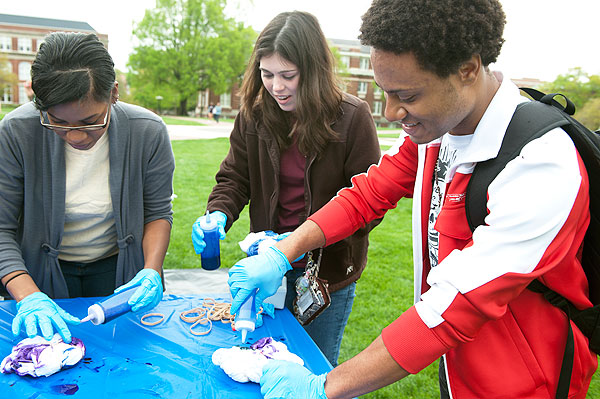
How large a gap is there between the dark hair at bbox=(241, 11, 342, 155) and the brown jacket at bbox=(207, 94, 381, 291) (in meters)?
0.05

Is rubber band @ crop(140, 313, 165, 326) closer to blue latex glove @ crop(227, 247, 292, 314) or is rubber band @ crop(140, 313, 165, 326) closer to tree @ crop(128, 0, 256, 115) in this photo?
blue latex glove @ crop(227, 247, 292, 314)

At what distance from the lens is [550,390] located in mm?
1046

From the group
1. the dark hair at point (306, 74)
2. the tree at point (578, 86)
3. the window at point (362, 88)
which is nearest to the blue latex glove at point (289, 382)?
Result: the dark hair at point (306, 74)

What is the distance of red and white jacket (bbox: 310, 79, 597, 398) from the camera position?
865mm

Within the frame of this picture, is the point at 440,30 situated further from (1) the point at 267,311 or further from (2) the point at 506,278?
(1) the point at 267,311

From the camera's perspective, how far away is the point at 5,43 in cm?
3578

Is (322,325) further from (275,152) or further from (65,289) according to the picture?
(65,289)

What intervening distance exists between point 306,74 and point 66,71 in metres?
0.86

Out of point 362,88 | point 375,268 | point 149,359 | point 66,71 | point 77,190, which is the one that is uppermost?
point 362,88

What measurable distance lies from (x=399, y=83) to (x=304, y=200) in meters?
A: 1.01

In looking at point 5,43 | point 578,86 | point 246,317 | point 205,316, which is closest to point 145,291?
point 205,316

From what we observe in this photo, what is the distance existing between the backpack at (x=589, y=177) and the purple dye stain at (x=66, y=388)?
1.13m

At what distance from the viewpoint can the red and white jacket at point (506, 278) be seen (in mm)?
865

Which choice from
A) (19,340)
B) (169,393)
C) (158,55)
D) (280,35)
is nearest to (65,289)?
(19,340)
